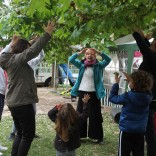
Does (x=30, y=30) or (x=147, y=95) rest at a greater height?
(x=30, y=30)

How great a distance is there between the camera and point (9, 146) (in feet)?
16.9

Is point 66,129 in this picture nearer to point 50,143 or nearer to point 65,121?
point 65,121

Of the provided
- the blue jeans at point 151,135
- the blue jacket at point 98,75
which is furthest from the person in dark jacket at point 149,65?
the blue jacket at point 98,75

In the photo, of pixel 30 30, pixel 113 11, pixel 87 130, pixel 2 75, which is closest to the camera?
pixel 113 11

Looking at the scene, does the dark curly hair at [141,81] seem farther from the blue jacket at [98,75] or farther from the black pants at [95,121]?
the black pants at [95,121]

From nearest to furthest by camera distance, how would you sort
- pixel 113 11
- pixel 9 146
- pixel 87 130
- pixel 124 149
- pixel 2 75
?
pixel 113 11
pixel 124 149
pixel 2 75
pixel 9 146
pixel 87 130

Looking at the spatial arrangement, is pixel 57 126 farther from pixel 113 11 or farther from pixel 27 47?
pixel 113 11

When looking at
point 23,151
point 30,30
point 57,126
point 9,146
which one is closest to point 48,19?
point 30,30

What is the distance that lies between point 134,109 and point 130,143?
17.0 inches

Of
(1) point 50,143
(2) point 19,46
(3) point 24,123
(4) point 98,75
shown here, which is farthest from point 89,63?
(3) point 24,123

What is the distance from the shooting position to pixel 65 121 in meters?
3.42

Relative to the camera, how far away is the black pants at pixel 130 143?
3559 mm

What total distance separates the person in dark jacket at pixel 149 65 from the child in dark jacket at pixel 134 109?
0.23 metres

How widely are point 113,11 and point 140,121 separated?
1251mm
